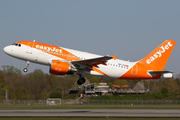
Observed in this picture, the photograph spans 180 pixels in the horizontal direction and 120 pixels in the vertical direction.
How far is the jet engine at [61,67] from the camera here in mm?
34219

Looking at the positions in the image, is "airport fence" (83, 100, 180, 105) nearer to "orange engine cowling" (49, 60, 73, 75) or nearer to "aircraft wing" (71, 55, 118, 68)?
"aircraft wing" (71, 55, 118, 68)

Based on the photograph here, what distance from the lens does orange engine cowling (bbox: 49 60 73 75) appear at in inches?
1347

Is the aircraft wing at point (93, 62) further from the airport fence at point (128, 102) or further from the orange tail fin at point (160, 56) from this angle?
the airport fence at point (128, 102)

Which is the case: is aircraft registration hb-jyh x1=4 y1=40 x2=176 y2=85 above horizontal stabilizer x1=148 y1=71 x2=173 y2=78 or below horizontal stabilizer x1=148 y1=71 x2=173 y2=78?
above

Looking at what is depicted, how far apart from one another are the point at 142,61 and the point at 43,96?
39.9 metres

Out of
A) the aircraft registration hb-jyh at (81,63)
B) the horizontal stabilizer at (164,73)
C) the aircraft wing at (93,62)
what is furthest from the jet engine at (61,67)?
the horizontal stabilizer at (164,73)

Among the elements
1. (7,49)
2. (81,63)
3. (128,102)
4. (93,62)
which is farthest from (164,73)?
(7,49)

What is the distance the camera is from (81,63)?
35125mm

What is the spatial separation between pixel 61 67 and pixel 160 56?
1565cm

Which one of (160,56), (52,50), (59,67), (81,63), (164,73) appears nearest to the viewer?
(59,67)

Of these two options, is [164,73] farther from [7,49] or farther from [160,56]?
[7,49]

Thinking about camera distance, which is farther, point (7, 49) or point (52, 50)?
point (7, 49)

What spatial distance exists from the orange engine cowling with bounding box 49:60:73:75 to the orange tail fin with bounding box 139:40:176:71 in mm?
11510

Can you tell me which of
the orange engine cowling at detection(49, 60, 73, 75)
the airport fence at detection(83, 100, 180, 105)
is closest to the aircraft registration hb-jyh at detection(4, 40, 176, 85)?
the orange engine cowling at detection(49, 60, 73, 75)
